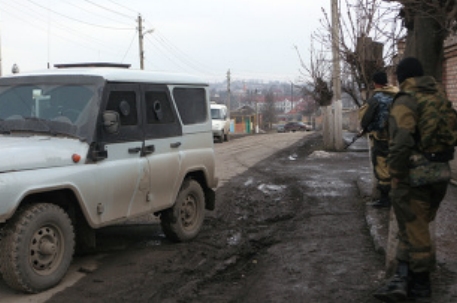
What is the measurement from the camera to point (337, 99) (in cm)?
2030

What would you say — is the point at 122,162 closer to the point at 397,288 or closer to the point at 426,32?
the point at 397,288

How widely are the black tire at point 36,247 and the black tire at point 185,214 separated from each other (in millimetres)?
1747

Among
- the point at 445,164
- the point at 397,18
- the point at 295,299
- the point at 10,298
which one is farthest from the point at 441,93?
the point at 10,298

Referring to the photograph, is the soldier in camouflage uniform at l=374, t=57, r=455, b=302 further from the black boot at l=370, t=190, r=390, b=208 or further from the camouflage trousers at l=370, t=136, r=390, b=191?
the black boot at l=370, t=190, r=390, b=208

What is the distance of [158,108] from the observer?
6547mm

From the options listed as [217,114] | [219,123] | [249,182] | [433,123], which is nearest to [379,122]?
[433,123]

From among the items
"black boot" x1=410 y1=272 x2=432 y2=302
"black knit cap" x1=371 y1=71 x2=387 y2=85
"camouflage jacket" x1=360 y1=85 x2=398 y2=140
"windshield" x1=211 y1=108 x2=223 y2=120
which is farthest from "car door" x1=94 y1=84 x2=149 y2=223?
"windshield" x1=211 y1=108 x2=223 y2=120

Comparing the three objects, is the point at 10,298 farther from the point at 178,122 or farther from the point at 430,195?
the point at 430,195

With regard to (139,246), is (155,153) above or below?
above

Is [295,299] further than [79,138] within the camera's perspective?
No

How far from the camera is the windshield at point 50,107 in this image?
18.1ft

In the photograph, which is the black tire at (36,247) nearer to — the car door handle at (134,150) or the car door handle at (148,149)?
the car door handle at (134,150)

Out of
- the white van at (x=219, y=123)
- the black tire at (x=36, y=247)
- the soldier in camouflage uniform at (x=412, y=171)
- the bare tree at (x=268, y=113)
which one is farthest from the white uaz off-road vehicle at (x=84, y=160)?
the bare tree at (x=268, y=113)

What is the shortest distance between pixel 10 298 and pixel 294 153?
17.4m
